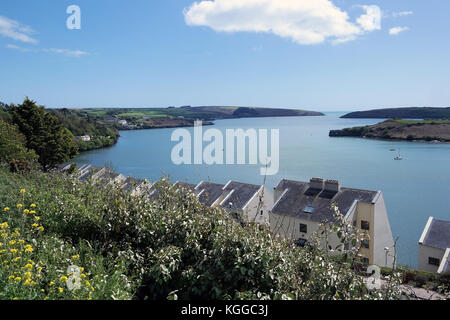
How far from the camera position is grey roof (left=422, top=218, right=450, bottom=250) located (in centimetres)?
1443

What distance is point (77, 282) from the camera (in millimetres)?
2701

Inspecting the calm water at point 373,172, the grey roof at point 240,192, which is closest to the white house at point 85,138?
the calm water at point 373,172

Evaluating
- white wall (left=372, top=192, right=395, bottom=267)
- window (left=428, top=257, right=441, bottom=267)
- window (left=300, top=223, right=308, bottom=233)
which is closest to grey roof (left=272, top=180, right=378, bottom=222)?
window (left=300, top=223, right=308, bottom=233)

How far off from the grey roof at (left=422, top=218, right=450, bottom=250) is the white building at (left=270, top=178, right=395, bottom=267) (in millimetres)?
1872

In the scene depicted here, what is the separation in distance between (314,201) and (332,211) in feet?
4.80

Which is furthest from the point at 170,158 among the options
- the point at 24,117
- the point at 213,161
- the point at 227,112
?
the point at 227,112

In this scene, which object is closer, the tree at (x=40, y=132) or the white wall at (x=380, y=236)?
the white wall at (x=380, y=236)

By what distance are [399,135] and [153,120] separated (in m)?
81.4

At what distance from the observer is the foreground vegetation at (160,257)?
2855 mm

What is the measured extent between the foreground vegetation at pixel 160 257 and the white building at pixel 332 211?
12.4 m

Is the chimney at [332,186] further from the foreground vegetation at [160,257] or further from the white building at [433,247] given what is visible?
the foreground vegetation at [160,257]

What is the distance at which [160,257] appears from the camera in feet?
11.0
